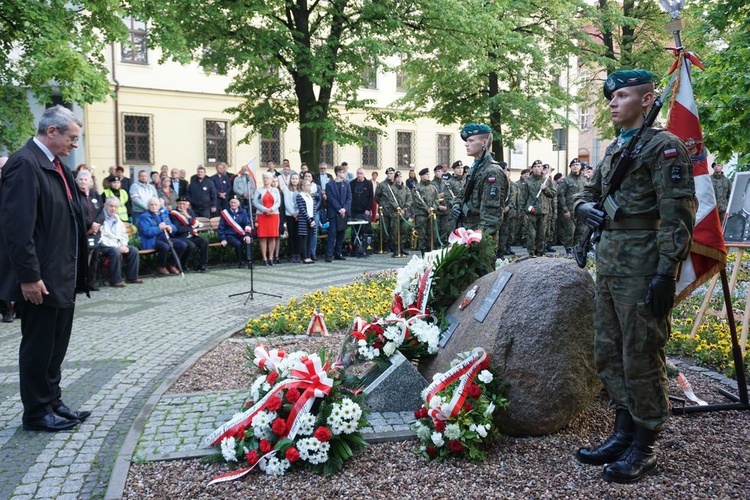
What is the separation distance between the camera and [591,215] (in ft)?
13.6

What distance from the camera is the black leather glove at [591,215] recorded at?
4.11 meters

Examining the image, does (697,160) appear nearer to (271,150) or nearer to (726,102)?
(726,102)

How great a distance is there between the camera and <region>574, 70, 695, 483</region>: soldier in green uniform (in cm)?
376

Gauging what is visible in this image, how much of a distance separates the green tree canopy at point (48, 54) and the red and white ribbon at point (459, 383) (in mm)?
9800

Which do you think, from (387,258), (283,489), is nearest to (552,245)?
(387,258)

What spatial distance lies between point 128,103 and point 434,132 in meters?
16.1

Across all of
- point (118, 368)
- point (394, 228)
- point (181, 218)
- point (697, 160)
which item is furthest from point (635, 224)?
point (394, 228)

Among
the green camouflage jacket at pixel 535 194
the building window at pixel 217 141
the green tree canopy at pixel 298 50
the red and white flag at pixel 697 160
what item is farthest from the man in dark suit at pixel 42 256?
the building window at pixel 217 141

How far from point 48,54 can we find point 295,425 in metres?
10.0

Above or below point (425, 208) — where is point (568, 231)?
below

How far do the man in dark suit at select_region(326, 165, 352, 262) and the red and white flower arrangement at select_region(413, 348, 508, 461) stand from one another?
1249cm

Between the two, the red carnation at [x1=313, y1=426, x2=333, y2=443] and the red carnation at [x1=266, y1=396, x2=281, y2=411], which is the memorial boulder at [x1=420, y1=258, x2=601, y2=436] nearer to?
the red carnation at [x1=313, y1=426, x2=333, y2=443]

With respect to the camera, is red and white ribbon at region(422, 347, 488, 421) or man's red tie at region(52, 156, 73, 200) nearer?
red and white ribbon at region(422, 347, 488, 421)

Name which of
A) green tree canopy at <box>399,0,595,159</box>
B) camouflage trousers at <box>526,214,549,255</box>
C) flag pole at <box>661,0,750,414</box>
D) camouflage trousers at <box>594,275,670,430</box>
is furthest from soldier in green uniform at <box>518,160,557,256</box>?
camouflage trousers at <box>594,275,670,430</box>
